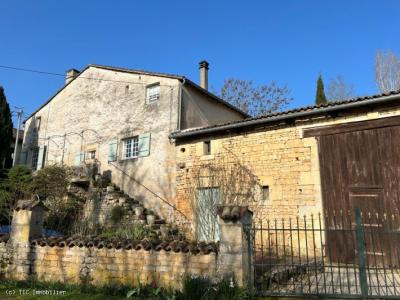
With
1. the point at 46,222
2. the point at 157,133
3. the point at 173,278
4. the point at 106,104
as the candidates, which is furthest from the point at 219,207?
the point at 106,104

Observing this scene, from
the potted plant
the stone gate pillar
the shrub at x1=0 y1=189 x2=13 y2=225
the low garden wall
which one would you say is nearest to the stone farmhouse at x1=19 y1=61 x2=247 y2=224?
the potted plant

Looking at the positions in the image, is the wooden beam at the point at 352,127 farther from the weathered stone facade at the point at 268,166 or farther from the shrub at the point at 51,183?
the shrub at the point at 51,183

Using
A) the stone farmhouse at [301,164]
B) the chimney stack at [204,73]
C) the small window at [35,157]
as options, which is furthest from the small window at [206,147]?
the small window at [35,157]

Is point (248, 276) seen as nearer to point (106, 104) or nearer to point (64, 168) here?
point (64, 168)

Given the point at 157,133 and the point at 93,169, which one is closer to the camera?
the point at 157,133

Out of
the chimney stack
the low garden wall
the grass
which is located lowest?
the grass

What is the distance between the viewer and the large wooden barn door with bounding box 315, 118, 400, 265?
25.7 ft

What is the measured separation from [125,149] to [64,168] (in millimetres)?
2669

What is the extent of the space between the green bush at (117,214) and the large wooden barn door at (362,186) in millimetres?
7167

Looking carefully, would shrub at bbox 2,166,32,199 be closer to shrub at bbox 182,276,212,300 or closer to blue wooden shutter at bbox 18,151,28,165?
blue wooden shutter at bbox 18,151,28,165

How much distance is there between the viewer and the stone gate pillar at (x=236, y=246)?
5.45 meters

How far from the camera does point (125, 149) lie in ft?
47.5

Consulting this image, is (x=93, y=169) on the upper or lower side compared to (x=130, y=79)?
lower

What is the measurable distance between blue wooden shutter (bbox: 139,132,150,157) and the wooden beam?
6449 millimetres
